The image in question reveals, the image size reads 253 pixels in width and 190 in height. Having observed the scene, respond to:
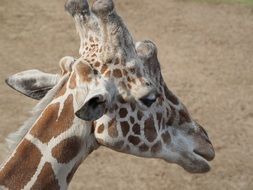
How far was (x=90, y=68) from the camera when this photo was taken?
4.48 metres

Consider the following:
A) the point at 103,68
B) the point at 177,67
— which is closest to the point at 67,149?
the point at 103,68

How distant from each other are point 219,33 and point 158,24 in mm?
1489

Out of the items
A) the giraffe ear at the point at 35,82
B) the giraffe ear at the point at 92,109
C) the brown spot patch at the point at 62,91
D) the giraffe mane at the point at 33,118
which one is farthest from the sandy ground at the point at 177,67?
the giraffe ear at the point at 92,109

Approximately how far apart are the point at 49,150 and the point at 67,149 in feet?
0.46

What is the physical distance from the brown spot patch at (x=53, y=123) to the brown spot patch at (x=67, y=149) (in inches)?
3.5

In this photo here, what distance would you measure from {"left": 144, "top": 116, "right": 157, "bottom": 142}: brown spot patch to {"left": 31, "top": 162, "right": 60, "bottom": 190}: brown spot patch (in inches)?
33.3

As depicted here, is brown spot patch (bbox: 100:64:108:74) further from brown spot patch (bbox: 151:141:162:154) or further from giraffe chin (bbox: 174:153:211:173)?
giraffe chin (bbox: 174:153:211:173)

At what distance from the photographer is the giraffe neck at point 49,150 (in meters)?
4.41

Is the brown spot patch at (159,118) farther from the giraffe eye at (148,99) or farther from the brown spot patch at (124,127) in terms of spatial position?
the brown spot patch at (124,127)

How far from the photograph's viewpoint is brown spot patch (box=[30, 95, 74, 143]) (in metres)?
4.46

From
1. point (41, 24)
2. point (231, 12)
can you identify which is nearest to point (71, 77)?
point (41, 24)

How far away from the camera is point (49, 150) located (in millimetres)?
4449

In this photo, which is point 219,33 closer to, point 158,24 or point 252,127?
point 158,24

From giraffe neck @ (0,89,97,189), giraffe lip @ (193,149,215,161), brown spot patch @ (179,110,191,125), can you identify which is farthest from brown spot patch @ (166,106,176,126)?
giraffe neck @ (0,89,97,189)
